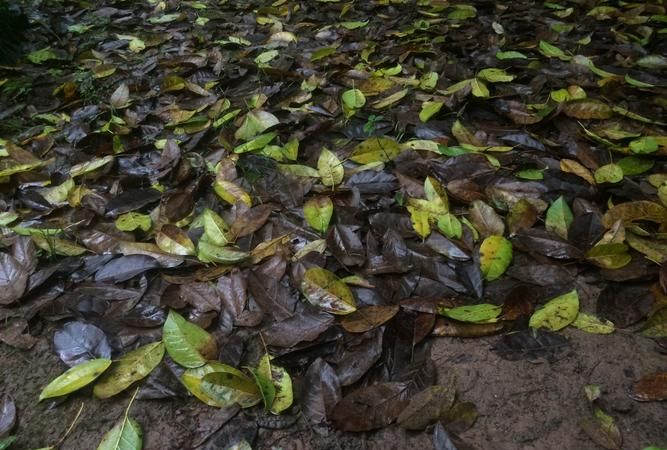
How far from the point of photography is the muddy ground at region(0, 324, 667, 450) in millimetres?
932

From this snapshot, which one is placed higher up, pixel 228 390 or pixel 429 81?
pixel 429 81

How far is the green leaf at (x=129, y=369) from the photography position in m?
1.03

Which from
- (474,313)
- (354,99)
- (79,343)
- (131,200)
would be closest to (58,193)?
(131,200)

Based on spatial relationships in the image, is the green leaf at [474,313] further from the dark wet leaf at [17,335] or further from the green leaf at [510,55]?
the green leaf at [510,55]

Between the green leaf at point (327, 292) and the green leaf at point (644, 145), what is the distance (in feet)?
3.55

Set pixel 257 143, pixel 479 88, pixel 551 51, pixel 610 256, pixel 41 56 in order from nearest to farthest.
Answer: pixel 610 256 → pixel 257 143 → pixel 479 88 → pixel 551 51 → pixel 41 56

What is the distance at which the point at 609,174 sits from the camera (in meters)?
1.43

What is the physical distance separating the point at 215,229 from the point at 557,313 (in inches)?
36.1

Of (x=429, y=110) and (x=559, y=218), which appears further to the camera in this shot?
(x=429, y=110)

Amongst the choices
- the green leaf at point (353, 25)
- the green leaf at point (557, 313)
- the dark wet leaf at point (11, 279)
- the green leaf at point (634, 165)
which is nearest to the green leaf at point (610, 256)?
the green leaf at point (557, 313)

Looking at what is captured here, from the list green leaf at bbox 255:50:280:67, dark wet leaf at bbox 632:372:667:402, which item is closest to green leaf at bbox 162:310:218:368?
dark wet leaf at bbox 632:372:667:402

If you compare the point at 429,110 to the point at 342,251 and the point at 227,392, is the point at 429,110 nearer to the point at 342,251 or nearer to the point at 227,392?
the point at 342,251

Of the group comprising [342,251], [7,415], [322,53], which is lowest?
[7,415]

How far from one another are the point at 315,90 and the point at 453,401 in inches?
56.1
